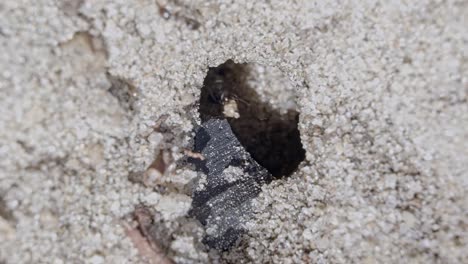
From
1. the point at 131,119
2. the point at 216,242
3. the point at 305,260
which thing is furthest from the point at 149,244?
the point at 305,260

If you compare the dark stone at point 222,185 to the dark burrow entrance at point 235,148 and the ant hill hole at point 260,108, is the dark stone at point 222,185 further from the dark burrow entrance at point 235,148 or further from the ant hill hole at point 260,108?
the ant hill hole at point 260,108

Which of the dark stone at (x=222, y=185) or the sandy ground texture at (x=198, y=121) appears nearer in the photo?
the sandy ground texture at (x=198, y=121)

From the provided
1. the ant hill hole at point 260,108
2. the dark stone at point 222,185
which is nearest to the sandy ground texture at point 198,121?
the dark stone at point 222,185

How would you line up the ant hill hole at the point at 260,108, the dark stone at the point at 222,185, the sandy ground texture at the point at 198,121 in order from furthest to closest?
the ant hill hole at the point at 260,108 → the dark stone at the point at 222,185 → the sandy ground texture at the point at 198,121

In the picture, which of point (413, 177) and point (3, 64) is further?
point (413, 177)

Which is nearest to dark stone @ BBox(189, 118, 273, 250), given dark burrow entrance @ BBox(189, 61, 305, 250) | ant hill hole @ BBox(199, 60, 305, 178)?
dark burrow entrance @ BBox(189, 61, 305, 250)

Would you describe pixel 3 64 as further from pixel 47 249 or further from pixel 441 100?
pixel 441 100

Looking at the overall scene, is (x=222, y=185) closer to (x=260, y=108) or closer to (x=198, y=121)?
(x=198, y=121)

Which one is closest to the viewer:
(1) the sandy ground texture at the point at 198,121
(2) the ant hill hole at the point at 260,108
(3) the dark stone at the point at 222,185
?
(1) the sandy ground texture at the point at 198,121
